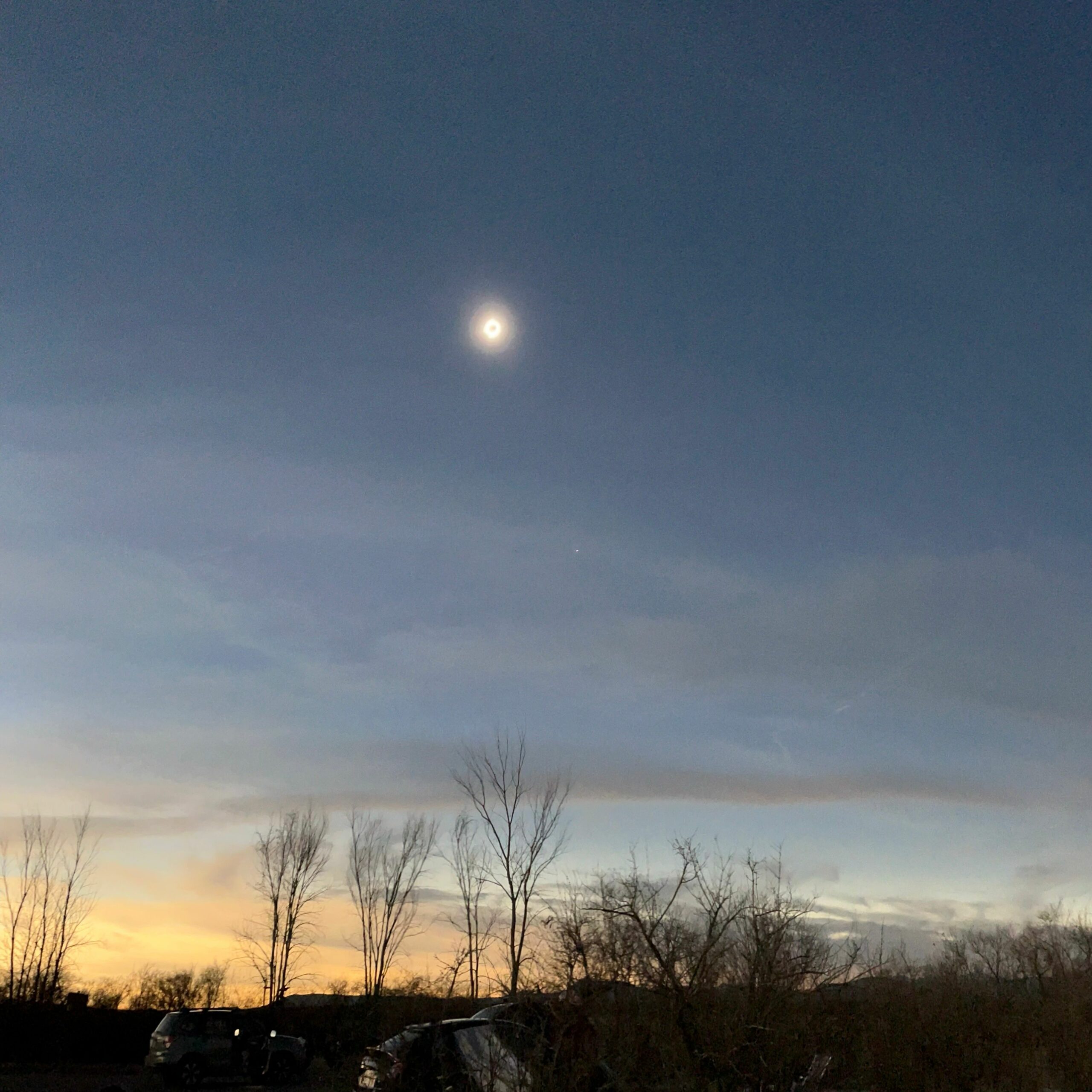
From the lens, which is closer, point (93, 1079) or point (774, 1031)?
point (774, 1031)

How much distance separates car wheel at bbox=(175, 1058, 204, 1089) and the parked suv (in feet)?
0.03

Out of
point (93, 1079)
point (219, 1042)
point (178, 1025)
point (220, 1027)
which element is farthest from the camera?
point (93, 1079)

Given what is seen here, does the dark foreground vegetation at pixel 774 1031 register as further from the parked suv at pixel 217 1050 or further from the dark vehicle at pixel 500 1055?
the parked suv at pixel 217 1050

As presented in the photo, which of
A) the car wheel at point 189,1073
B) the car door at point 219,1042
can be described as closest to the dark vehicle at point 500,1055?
the car wheel at point 189,1073

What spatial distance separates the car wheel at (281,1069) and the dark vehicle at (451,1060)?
589 inches

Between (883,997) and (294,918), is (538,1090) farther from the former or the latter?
(294,918)

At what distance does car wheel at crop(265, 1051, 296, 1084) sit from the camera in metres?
24.9

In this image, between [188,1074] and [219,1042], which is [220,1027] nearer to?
[219,1042]

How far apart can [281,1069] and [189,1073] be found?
10.5ft

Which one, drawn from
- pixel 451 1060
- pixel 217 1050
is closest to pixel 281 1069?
pixel 217 1050

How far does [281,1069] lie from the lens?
82.6 feet

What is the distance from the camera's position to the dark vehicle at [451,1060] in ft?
31.7

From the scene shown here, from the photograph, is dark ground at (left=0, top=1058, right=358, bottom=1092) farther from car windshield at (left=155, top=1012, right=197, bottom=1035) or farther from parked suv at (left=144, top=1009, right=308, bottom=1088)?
car windshield at (left=155, top=1012, right=197, bottom=1035)

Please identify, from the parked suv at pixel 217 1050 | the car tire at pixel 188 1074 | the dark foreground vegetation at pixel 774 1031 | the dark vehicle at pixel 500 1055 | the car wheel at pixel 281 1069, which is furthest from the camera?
the car wheel at pixel 281 1069
